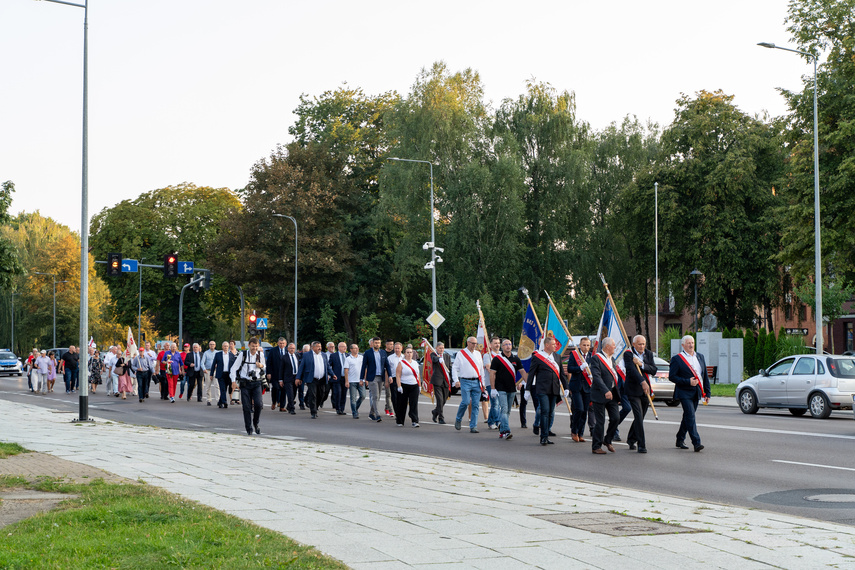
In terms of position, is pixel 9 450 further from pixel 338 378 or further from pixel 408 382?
pixel 338 378

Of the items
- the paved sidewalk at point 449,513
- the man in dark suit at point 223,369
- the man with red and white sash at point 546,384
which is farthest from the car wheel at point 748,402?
the paved sidewalk at point 449,513

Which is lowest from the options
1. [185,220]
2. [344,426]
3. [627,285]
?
[344,426]

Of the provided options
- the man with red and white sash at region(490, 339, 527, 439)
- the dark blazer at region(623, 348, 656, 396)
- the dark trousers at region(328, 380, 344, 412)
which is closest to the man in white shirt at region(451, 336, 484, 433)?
the man with red and white sash at region(490, 339, 527, 439)

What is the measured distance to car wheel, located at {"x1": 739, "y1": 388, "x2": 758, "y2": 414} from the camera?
81.1 ft

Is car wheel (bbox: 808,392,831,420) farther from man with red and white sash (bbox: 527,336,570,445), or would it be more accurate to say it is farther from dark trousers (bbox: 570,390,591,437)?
man with red and white sash (bbox: 527,336,570,445)

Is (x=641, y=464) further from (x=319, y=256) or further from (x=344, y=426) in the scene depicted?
(x=319, y=256)

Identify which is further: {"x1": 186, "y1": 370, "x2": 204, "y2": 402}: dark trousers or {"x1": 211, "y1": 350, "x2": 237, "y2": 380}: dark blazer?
{"x1": 186, "y1": 370, "x2": 204, "y2": 402}: dark trousers

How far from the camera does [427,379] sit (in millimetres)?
22266

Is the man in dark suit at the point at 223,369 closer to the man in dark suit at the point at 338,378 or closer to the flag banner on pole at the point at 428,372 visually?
the man in dark suit at the point at 338,378

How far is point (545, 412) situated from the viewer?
16.6 metres

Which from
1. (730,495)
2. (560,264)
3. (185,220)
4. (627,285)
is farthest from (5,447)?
(185,220)

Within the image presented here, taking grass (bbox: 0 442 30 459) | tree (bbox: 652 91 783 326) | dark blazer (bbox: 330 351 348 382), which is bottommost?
grass (bbox: 0 442 30 459)

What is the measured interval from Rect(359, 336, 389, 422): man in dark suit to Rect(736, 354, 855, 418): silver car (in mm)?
9106

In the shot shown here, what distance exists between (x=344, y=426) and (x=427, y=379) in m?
2.39
